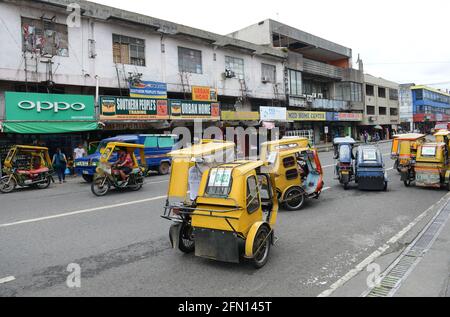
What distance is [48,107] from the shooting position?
55.3 ft

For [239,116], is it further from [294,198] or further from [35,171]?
[294,198]

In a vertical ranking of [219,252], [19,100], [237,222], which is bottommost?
[219,252]

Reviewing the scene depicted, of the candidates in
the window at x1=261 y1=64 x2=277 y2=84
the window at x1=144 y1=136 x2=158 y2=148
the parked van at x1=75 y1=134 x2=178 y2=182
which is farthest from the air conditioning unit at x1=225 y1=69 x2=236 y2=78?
the window at x1=144 y1=136 x2=158 y2=148

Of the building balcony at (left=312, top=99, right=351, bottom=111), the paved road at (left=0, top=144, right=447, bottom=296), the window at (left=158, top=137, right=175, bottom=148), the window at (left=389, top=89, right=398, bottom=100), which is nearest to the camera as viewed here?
the paved road at (left=0, top=144, right=447, bottom=296)

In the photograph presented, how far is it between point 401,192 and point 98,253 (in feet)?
32.2

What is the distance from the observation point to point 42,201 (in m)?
10.9

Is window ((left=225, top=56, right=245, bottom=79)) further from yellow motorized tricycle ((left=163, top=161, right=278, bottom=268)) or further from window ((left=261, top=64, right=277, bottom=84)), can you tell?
yellow motorized tricycle ((left=163, top=161, right=278, bottom=268))

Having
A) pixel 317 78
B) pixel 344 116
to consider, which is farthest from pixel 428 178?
pixel 344 116

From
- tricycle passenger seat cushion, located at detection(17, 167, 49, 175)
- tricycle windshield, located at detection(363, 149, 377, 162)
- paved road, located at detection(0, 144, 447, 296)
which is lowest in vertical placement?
paved road, located at detection(0, 144, 447, 296)

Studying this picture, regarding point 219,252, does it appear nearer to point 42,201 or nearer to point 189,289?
point 189,289

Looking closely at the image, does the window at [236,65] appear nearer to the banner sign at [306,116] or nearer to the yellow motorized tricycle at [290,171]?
the banner sign at [306,116]

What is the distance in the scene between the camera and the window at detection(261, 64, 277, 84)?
3117 cm

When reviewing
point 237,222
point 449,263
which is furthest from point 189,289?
point 449,263

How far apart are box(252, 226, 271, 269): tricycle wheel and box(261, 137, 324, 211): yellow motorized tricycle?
139 inches
